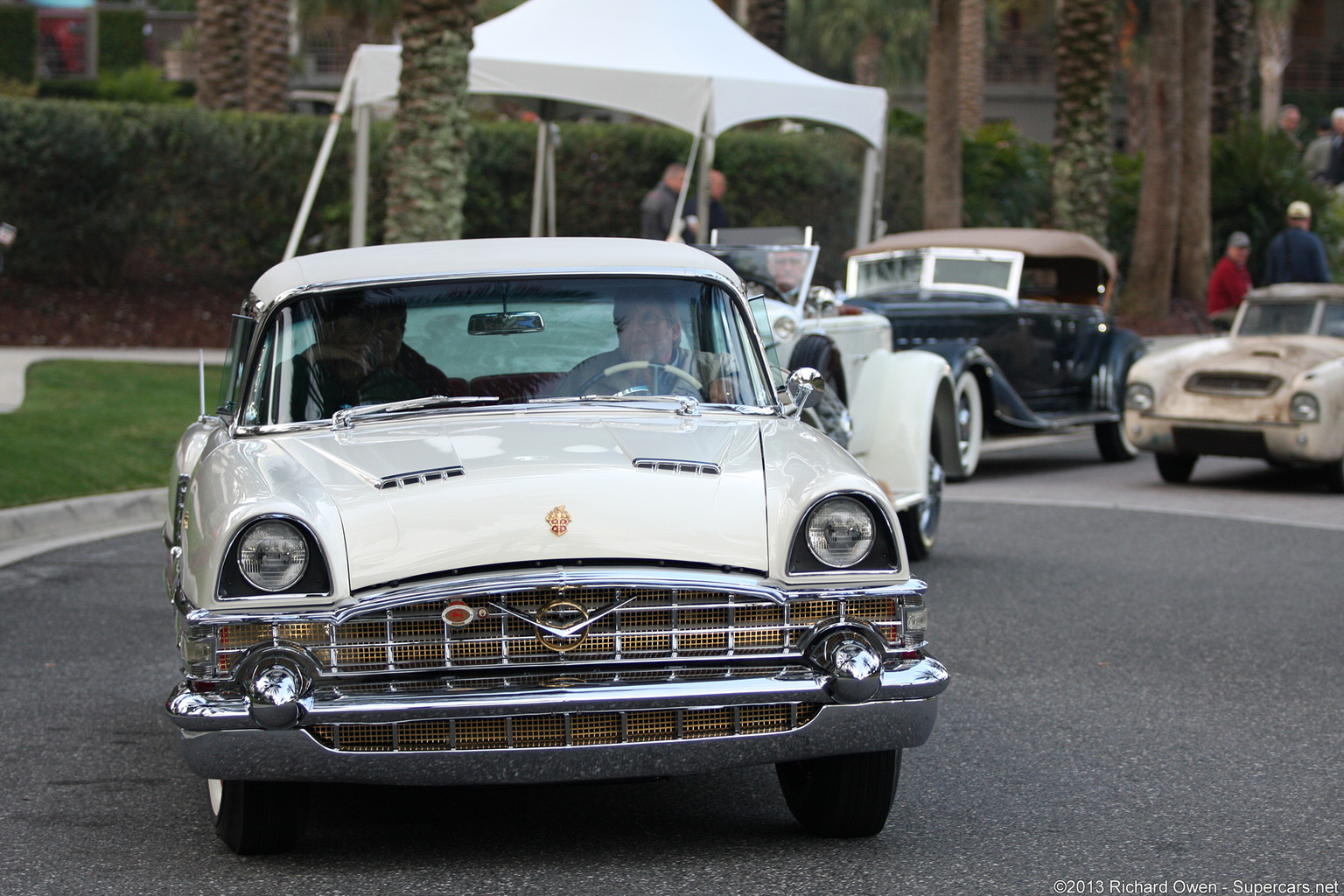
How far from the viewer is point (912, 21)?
4984cm

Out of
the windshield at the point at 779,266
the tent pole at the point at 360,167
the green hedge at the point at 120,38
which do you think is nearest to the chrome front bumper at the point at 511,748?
the windshield at the point at 779,266

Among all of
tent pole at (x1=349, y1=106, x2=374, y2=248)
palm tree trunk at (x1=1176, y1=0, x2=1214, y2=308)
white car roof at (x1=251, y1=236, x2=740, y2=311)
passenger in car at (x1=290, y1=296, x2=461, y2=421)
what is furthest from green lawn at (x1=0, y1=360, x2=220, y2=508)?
palm tree trunk at (x1=1176, y1=0, x2=1214, y2=308)

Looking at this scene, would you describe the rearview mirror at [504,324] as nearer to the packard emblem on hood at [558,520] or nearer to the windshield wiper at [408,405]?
the windshield wiper at [408,405]

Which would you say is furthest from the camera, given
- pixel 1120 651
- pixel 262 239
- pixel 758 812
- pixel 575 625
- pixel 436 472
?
pixel 262 239

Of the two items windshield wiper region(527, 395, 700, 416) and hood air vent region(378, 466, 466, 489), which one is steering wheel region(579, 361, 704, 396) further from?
hood air vent region(378, 466, 466, 489)

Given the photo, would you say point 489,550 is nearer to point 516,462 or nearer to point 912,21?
point 516,462

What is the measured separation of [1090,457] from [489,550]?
11.5 metres

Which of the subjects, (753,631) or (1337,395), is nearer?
(753,631)

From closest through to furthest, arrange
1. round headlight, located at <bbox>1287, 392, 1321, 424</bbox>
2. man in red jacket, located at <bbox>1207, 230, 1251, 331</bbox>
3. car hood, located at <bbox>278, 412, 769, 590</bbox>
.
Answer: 1. car hood, located at <bbox>278, 412, 769, 590</bbox>
2. round headlight, located at <bbox>1287, 392, 1321, 424</bbox>
3. man in red jacket, located at <bbox>1207, 230, 1251, 331</bbox>

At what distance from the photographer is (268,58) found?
2316 cm

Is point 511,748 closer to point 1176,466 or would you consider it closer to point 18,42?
point 1176,466

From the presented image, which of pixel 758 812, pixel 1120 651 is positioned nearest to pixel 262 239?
pixel 1120 651

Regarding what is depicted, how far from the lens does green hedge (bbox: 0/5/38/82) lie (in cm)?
4772

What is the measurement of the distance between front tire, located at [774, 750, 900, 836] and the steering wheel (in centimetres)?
129
